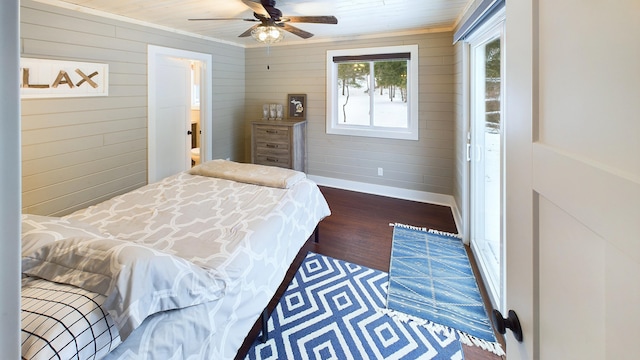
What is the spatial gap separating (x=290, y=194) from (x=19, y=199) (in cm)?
211

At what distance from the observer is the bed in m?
0.96

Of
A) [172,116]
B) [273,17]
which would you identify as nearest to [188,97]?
[172,116]

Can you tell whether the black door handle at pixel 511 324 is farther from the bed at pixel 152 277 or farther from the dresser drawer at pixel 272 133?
the dresser drawer at pixel 272 133

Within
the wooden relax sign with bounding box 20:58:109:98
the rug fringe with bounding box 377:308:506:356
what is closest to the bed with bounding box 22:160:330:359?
the rug fringe with bounding box 377:308:506:356

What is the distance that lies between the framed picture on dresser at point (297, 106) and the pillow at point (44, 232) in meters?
3.88

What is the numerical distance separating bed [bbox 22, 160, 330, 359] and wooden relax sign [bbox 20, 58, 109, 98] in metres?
1.48

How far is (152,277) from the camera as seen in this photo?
1086 millimetres

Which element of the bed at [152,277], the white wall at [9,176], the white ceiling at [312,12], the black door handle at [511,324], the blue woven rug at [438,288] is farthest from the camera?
the white ceiling at [312,12]

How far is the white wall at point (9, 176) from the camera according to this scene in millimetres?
348

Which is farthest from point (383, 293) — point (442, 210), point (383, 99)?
point (383, 99)

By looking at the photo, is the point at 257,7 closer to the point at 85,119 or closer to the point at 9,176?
the point at 85,119

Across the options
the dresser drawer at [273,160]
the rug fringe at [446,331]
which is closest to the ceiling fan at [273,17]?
the dresser drawer at [273,160]

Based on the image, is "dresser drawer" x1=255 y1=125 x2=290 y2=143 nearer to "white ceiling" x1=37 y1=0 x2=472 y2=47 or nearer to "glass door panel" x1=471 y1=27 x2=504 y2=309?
"white ceiling" x1=37 y1=0 x2=472 y2=47

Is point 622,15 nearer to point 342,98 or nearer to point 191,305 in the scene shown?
point 191,305
